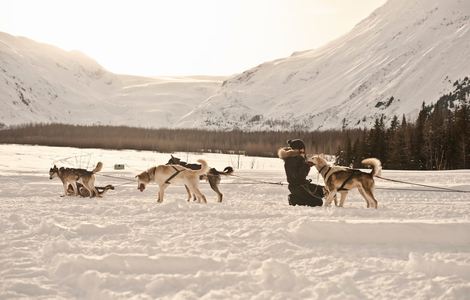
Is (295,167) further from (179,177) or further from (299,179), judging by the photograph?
(179,177)

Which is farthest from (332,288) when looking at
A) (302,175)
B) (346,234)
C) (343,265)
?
(302,175)

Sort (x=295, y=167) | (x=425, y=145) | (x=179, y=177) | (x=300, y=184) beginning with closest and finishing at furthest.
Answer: (x=300, y=184), (x=295, y=167), (x=179, y=177), (x=425, y=145)

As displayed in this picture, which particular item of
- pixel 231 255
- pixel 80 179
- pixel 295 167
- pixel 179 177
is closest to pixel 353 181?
pixel 295 167

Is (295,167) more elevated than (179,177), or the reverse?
(295,167)

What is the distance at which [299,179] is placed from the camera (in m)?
11.3

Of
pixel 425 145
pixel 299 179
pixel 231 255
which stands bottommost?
pixel 231 255

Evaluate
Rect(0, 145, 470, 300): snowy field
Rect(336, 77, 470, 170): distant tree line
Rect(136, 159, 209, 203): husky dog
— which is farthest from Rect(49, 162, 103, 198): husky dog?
Rect(336, 77, 470, 170): distant tree line

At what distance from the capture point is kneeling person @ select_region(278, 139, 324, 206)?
36.8ft

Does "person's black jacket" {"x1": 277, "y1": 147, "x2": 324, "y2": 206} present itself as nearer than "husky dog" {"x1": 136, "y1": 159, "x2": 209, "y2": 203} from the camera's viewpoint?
Yes

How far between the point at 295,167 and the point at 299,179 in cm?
29

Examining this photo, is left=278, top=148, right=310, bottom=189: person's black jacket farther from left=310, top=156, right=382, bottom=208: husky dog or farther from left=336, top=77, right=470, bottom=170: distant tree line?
left=336, top=77, right=470, bottom=170: distant tree line

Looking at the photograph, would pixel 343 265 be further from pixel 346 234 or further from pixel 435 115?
pixel 435 115

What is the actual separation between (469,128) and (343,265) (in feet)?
131

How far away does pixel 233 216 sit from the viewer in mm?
8977
